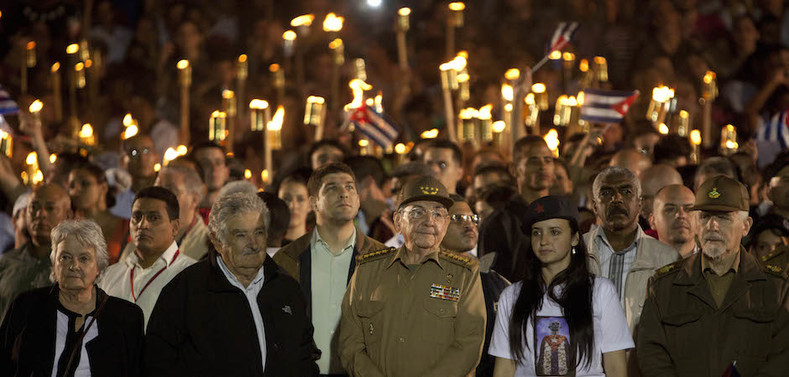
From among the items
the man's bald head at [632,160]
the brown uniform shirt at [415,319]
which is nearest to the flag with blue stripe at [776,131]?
the man's bald head at [632,160]

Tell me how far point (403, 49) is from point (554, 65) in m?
1.94

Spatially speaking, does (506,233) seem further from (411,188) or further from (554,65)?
(554,65)

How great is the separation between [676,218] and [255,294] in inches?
106

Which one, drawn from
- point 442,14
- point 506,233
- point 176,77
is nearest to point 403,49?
point 442,14

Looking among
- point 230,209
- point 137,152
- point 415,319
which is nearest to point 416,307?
point 415,319

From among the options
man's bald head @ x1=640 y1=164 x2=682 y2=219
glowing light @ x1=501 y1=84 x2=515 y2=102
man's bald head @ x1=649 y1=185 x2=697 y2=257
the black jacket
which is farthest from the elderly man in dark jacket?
glowing light @ x1=501 y1=84 x2=515 y2=102

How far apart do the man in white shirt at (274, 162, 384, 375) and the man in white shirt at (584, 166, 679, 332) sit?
4.33 ft

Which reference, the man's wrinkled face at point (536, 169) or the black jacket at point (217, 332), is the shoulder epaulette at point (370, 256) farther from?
the man's wrinkled face at point (536, 169)

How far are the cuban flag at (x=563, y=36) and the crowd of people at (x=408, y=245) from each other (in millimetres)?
903

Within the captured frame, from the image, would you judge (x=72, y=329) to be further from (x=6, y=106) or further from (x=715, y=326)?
(x=6, y=106)

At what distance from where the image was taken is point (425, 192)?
659cm

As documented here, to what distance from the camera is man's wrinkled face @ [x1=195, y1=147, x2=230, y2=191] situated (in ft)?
33.4

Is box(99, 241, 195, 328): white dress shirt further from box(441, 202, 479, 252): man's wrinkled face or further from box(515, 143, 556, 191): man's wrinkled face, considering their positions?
box(515, 143, 556, 191): man's wrinkled face

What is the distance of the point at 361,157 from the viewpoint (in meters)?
10.1
